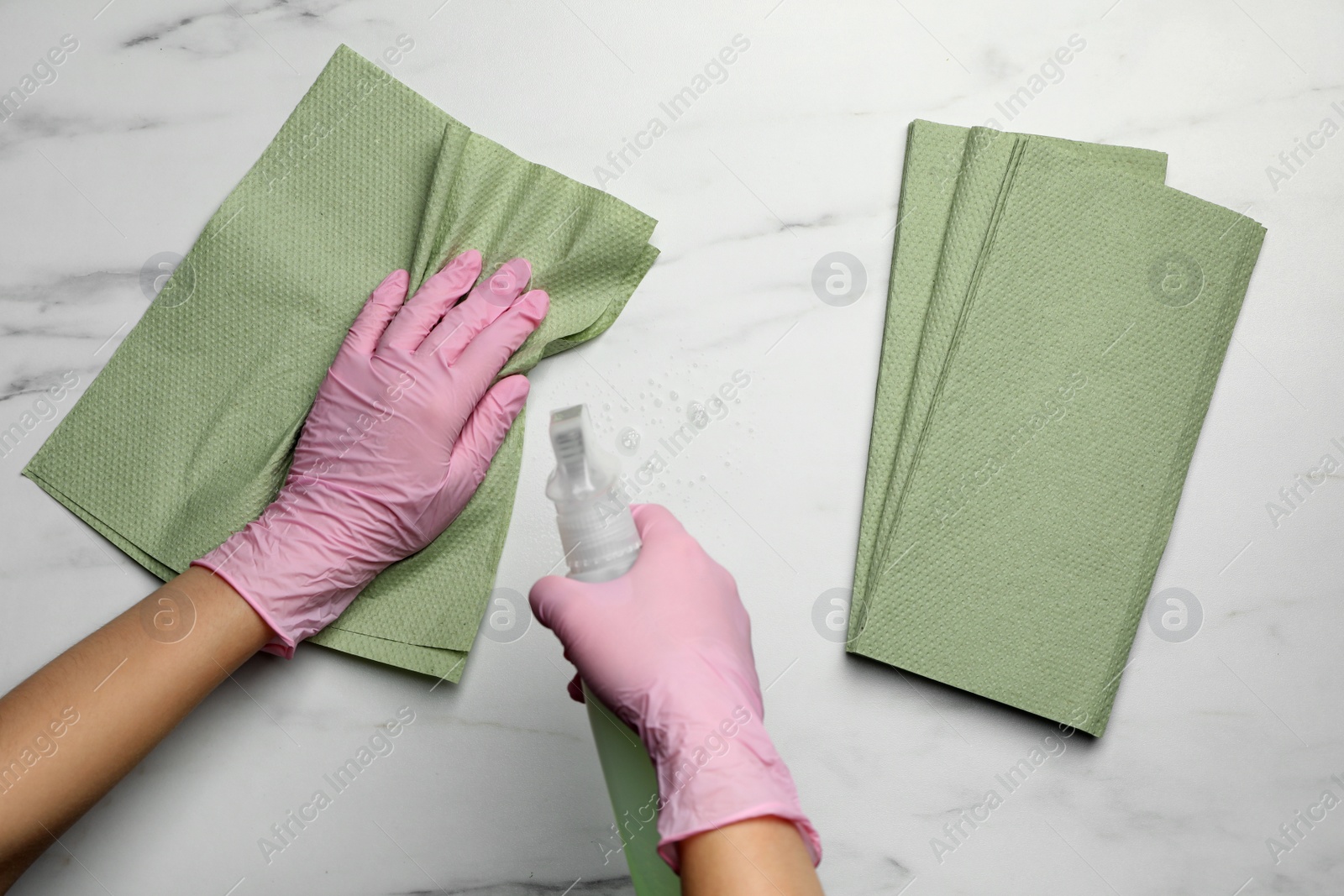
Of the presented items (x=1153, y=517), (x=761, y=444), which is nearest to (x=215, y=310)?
(x=761, y=444)

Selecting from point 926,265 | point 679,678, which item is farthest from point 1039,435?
point 679,678

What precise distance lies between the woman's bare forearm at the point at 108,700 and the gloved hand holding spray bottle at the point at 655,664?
38 cm

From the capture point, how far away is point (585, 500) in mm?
780

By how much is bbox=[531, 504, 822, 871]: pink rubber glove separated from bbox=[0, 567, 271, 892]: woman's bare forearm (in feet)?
1.26

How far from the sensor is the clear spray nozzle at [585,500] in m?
0.76

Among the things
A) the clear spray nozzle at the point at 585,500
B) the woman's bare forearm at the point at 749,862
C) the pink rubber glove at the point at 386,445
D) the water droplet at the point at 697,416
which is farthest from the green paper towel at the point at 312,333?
the woman's bare forearm at the point at 749,862

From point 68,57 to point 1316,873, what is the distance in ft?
6.21

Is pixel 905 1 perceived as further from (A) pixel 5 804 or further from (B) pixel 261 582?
(A) pixel 5 804

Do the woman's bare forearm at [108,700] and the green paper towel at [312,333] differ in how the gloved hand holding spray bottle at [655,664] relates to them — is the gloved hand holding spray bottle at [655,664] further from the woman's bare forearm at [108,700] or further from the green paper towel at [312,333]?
the woman's bare forearm at [108,700]

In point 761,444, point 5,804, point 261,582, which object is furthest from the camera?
point 761,444

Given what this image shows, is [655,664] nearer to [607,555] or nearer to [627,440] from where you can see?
[607,555]

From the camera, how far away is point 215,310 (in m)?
1.08

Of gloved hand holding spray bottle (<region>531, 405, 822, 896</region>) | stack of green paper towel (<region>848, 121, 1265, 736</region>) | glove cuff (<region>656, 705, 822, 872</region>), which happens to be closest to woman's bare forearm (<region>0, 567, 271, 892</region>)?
gloved hand holding spray bottle (<region>531, 405, 822, 896</region>)

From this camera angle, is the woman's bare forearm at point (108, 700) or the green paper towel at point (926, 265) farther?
the green paper towel at point (926, 265)
